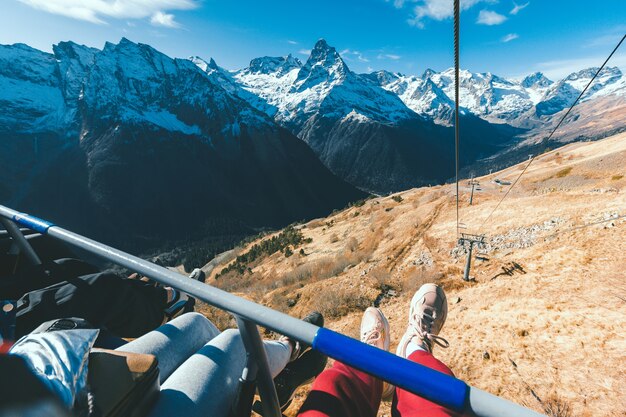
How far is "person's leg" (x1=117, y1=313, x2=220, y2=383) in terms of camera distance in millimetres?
2156

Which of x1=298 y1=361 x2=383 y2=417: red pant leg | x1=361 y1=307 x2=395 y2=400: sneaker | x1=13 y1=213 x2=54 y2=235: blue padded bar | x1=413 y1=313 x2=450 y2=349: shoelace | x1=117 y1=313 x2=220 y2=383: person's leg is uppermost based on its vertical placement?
x1=13 y1=213 x2=54 y2=235: blue padded bar

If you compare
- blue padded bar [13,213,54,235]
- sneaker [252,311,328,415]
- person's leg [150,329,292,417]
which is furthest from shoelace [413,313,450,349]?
blue padded bar [13,213,54,235]

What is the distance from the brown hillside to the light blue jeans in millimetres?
2828

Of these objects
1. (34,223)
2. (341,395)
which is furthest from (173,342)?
(34,223)

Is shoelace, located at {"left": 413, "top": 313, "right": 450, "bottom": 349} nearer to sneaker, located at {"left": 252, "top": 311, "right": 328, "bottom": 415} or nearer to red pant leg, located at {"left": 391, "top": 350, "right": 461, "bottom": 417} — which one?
red pant leg, located at {"left": 391, "top": 350, "right": 461, "bottom": 417}

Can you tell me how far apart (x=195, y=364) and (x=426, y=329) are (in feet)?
11.1

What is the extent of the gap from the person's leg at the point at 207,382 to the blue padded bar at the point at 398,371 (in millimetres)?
1161

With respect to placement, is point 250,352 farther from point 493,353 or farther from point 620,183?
point 620,183

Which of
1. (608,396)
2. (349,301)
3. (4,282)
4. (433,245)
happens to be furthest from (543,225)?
(4,282)

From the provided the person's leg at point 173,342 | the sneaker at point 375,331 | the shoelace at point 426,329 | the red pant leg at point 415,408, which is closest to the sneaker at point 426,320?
Answer: the shoelace at point 426,329

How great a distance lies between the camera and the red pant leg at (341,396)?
2058 mm

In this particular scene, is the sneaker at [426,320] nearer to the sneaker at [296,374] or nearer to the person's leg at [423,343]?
the person's leg at [423,343]

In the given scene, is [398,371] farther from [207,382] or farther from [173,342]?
[173,342]

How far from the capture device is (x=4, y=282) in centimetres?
312
